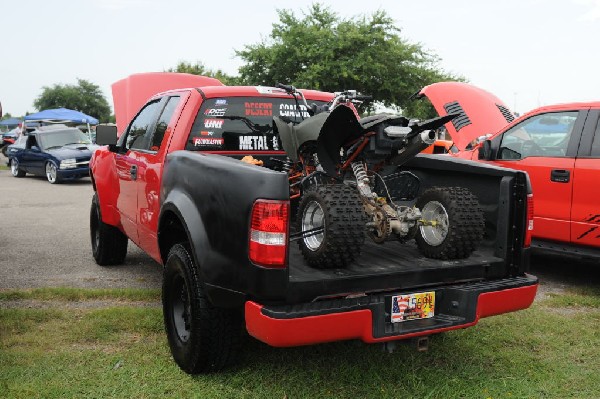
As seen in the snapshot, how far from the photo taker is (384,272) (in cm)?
319

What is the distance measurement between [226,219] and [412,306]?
3.62 feet

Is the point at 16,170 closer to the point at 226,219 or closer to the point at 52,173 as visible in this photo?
the point at 52,173

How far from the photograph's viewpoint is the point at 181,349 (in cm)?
358

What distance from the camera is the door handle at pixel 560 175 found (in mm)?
5660

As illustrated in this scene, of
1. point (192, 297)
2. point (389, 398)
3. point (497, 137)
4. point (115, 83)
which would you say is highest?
point (115, 83)

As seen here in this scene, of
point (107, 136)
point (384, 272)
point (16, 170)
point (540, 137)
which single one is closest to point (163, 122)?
point (107, 136)

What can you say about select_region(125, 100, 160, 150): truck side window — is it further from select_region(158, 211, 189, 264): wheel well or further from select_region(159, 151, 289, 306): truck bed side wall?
select_region(159, 151, 289, 306): truck bed side wall

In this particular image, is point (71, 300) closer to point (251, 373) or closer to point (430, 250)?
point (251, 373)

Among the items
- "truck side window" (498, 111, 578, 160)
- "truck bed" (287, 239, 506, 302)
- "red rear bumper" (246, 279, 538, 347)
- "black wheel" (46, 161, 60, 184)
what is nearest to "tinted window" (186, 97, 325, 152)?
"truck bed" (287, 239, 506, 302)

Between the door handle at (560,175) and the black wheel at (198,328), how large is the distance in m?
3.79

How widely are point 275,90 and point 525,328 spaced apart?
105 inches

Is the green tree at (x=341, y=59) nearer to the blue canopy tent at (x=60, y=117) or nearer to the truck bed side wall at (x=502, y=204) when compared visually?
the blue canopy tent at (x=60, y=117)

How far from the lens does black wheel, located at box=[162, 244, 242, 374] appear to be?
130 inches

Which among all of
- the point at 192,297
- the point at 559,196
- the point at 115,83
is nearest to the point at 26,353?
the point at 192,297
